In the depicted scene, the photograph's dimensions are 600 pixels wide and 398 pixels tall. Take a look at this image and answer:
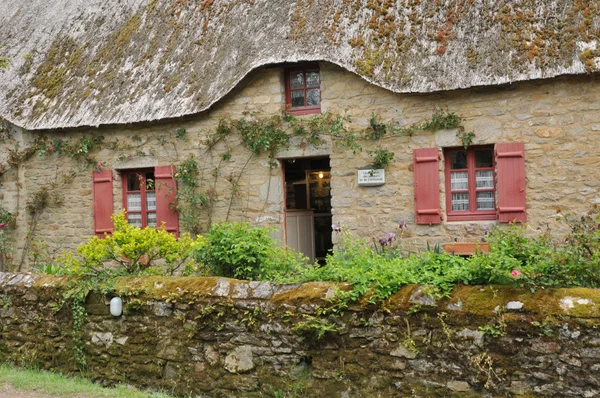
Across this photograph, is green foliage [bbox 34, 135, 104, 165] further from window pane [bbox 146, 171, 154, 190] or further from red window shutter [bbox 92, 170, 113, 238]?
window pane [bbox 146, 171, 154, 190]

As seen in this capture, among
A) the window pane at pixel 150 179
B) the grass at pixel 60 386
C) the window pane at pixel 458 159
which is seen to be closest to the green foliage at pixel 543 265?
the grass at pixel 60 386

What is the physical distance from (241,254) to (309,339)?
1.17m

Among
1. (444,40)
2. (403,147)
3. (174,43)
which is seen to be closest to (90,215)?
(174,43)

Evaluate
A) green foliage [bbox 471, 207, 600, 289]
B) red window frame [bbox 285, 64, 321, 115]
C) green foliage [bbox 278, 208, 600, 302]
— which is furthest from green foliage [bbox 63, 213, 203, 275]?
red window frame [bbox 285, 64, 321, 115]

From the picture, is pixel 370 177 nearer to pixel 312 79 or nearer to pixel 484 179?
pixel 484 179

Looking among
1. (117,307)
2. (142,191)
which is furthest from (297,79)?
(117,307)

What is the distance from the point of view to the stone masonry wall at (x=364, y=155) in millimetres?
7734

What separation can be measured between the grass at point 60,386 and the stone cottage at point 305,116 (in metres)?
4.41

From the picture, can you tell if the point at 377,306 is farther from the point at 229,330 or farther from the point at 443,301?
the point at 229,330

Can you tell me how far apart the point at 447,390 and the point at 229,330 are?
5.49ft

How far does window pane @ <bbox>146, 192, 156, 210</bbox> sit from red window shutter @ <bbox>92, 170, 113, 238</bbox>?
1.93 ft

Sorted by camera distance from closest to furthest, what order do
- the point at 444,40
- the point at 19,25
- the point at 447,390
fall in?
the point at 447,390 < the point at 444,40 < the point at 19,25

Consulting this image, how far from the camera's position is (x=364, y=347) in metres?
4.27

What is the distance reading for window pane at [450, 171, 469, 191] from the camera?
8.51 meters
